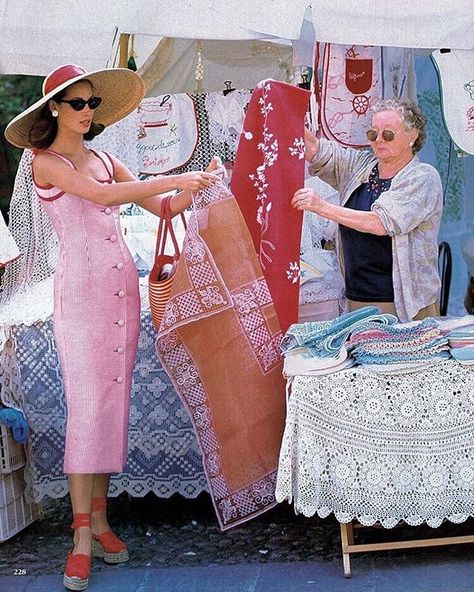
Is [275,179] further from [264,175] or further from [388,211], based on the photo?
[388,211]

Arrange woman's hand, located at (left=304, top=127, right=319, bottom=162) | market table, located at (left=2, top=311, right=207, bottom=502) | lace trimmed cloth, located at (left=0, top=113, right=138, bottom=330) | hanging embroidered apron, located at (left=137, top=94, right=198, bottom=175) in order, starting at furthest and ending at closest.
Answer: hanging embroidered apron, located at (left=137, top=94, right=198, bottom=175) → lace trimmed cloth, located at (left=0, top=113, right=138, bottom=330) → market table, located at (left=2, top=311, right=207, bottom=502) → woman's hand, located at (left=304, top=127, right=319, bottom=162)

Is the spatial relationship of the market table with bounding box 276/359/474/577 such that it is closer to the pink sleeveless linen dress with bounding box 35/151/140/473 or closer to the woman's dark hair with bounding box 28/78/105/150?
the pink sleeveless linen dress with bounding box 35/151/140/473

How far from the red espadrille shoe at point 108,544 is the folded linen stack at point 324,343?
976 millimetres

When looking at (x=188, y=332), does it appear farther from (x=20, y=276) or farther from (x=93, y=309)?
(x=20, y=276)

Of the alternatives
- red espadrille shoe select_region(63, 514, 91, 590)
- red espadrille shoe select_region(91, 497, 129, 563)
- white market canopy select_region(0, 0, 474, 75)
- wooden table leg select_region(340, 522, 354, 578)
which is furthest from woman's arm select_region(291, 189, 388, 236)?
red espadrille shoe select_region(63, 514, 91, 590)

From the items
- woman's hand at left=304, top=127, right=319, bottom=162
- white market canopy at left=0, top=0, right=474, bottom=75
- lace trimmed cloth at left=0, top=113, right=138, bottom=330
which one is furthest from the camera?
lace trimmed cloth at left=0, top=113, right=138, bottom=330

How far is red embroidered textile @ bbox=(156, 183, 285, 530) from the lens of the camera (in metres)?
4.47

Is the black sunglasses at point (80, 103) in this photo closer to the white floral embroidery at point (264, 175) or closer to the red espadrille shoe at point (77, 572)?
the white floral embroidery at point (264, 175)

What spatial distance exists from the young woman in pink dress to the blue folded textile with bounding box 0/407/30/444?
514 mm

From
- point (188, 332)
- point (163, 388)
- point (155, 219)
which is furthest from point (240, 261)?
point (155, 219)

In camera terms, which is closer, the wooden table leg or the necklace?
the wooden table leg

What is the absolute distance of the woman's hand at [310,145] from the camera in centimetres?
486

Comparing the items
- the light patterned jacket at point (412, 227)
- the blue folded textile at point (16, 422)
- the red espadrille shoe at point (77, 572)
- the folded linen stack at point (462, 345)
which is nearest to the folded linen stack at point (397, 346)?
the folded linen stack at point (462, 345)

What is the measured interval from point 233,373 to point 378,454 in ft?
2.39
